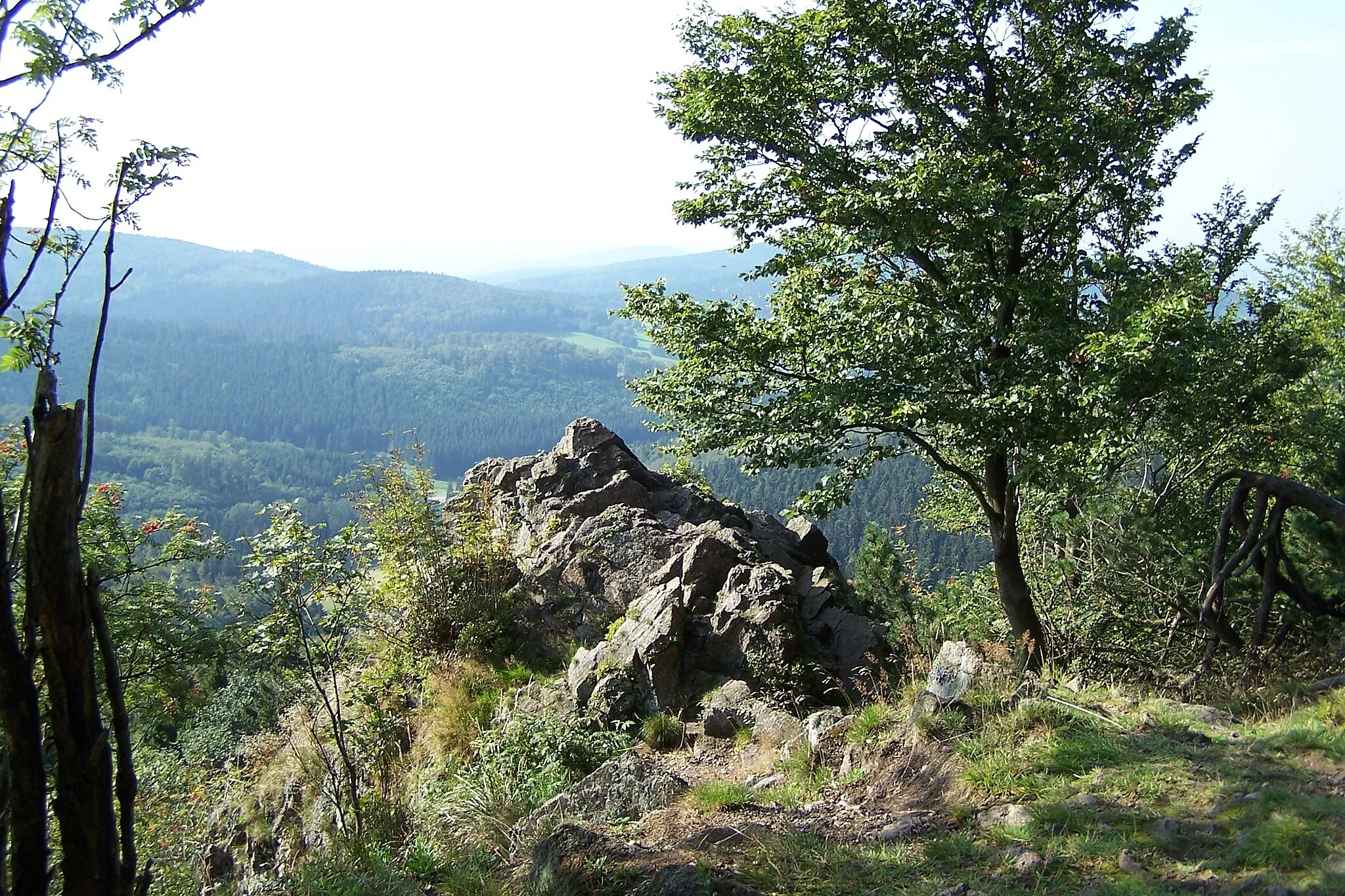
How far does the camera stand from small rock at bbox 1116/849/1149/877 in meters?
3.75

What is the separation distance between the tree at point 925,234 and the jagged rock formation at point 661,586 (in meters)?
1.43

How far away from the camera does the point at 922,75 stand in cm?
939

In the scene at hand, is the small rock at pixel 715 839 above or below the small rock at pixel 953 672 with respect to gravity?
below

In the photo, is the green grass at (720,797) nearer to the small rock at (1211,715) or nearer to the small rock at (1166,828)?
the small rock at (1166,828)

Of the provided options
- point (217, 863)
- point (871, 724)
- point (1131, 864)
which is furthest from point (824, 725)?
point (217, 863)

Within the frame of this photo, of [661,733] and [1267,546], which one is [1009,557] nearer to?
[1267,546]

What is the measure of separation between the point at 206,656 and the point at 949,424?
11.1 m

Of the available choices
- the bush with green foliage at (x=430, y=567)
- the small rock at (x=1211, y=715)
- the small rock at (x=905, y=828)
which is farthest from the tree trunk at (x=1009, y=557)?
the bush with green foliage at (x=430, y=567)

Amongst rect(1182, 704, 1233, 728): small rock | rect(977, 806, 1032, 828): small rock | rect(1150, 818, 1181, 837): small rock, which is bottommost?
rect(977, 806, 1032, 828): small rock

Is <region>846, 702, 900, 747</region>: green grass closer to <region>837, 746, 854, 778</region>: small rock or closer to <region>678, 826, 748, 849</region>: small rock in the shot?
<region>837, 746, 854, 778</region>: small rock

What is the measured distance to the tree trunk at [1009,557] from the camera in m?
9.37

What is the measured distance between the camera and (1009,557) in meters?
9.58

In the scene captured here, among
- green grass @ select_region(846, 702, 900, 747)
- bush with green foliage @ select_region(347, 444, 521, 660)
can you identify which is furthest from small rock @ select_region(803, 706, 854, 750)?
bush with green foliage @ select_region(347, 444, 521, 660)

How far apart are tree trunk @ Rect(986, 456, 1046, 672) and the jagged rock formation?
169cm
